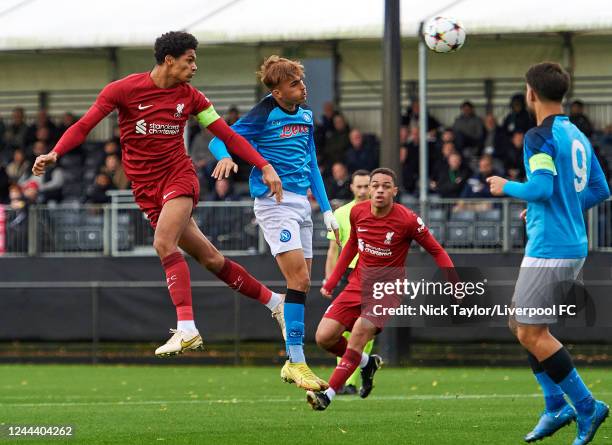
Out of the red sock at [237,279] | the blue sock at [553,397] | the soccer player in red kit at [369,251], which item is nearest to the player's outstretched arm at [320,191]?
the red sock at [237,279]

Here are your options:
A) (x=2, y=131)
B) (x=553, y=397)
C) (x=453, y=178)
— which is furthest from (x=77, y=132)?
(x=2, y=131)

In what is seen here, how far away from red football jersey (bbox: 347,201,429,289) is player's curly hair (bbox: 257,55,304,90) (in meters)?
2.11

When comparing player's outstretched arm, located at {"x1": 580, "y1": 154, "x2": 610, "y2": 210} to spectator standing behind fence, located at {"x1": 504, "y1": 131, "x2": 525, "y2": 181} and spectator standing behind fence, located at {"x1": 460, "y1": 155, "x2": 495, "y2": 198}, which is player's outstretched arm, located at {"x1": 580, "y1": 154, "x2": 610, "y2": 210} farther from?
spectator standing behind fence, located at {"x1": 504, "y1": 131, "x2": 525, "y2": 181}

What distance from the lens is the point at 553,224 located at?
347 inches

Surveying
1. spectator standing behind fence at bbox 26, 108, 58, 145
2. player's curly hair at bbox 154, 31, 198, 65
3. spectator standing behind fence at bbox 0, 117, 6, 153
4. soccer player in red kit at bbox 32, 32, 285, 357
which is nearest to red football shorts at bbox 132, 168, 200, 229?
soccer player in red kit at bbox 32, 32, 285, 357

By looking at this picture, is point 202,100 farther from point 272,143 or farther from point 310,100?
point 310,100

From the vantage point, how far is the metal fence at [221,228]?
70.9 feet

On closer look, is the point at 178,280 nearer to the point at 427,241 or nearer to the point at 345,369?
the point at 345,369

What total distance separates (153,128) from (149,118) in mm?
83

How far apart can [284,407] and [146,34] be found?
13.8 meters

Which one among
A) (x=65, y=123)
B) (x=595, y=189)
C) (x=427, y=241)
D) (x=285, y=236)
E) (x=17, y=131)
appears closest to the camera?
(x=595, y=189)

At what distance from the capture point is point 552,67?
8.86 metres

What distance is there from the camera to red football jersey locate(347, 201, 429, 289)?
12.7 meters

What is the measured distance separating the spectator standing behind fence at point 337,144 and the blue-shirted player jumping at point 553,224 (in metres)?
15.3
